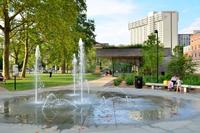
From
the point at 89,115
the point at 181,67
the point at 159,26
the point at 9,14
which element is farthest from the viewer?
the point at 159,26

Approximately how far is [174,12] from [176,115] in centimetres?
7633

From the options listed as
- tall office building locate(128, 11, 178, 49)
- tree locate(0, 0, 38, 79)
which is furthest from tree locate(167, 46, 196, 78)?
tall office building locate(128, 11, 178, 49)

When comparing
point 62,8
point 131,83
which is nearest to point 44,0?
point 62,8

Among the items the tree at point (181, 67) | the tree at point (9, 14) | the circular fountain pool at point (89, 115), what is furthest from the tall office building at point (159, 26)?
the circular fountain pool at point (89, 115)

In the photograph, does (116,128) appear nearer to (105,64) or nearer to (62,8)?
(62,8)

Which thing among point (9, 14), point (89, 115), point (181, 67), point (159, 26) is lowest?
point (89, 115)

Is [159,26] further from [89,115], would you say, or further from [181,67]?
[89,115]

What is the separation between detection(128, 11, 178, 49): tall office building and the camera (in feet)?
282

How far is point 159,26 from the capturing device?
92.8 m

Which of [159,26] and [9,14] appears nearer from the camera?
[9,14]

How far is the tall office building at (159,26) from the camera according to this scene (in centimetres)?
8593

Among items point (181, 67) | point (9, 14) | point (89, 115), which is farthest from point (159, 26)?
point (89, 115)

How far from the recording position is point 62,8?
43.1 m

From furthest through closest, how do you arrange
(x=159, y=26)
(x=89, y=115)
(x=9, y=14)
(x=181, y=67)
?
1. (x=159, y=26)
2. (x=9, y=14)
3. (x=181, y=67)
4. (x=89, y=115)
